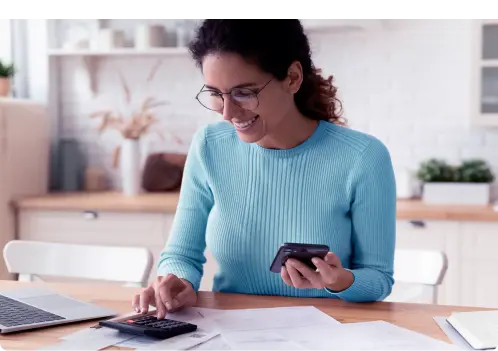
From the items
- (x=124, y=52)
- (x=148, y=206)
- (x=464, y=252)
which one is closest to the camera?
(x=464, y=252)

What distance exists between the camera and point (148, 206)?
324cm

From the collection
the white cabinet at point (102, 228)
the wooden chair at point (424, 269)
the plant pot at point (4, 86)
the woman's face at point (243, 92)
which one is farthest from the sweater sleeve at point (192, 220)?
the plant pot at point (4, 86)

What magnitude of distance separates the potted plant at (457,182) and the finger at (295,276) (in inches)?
81.7

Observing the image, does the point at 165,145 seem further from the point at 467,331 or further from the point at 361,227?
the point at 467,331

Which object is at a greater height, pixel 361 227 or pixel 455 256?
pixel 361 227

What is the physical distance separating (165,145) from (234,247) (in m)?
2.24

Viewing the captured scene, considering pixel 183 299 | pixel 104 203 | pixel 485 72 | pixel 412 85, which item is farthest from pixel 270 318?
pixel 412 85

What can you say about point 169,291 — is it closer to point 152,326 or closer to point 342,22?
point 152,326

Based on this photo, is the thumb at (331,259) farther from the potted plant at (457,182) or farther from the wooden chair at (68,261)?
the potted plant at (457,182)

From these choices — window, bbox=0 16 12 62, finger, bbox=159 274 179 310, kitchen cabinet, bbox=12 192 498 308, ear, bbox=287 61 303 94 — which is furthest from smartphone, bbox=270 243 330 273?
window, bbox=0 16 12 62

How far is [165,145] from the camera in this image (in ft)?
12.6

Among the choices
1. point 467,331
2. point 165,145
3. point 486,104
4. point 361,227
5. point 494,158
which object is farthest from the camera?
point 165,145

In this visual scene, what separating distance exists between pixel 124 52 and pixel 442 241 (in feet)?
5.98
